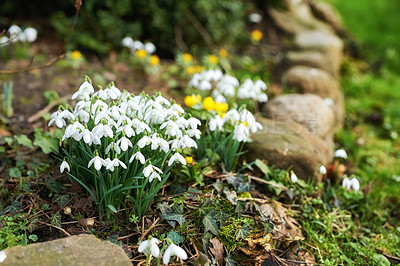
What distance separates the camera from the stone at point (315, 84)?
13.7ft

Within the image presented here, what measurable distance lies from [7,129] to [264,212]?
7.07ft

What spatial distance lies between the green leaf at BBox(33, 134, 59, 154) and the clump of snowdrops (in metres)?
0.40

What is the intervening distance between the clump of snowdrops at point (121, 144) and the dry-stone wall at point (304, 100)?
0.92 m

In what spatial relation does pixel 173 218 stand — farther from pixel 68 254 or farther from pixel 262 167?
pixel 262 167

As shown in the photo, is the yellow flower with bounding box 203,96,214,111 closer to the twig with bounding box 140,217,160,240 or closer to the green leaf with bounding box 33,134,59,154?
the twig with bounding box 140,217,160,240

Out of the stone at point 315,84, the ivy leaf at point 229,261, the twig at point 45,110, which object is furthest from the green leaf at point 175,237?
the stone at point 315,84

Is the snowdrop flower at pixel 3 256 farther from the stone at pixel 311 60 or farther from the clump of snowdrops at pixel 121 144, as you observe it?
the stone at pixel 311 60

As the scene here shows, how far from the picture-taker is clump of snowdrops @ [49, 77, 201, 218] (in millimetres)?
1999

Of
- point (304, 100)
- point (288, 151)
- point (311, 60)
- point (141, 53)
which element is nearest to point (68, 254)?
point (288, 151)

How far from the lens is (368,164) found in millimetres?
3641

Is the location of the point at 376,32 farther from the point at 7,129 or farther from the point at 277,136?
the point at 7,129

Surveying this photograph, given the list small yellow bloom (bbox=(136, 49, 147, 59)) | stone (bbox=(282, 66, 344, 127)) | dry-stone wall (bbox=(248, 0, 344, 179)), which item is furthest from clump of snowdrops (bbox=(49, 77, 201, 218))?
stone (bbox=(282, 66, 344, 127))

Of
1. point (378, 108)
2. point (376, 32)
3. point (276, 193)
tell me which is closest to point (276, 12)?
point (376, 32)

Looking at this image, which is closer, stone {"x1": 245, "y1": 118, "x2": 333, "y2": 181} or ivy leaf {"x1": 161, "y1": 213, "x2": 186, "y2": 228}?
ivy leaf {"x1": 161, "y1": 213, "x2": 186, "y2": 228}
